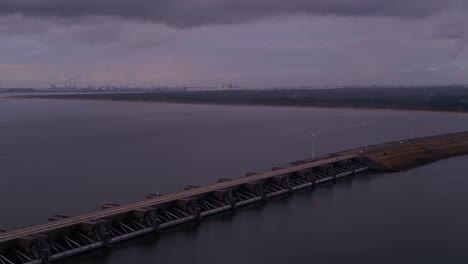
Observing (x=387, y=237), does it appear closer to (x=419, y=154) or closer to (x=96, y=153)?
(x=419, y=154)

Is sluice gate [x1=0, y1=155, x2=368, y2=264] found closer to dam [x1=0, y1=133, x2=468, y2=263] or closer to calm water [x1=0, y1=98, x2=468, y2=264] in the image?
dam [x1=0, y1=133, x2=468, y2=263]

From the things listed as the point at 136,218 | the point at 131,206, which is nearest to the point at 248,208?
the point at 131,206

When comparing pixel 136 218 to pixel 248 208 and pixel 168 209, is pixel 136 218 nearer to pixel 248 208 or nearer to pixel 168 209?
A: pixel 168 209

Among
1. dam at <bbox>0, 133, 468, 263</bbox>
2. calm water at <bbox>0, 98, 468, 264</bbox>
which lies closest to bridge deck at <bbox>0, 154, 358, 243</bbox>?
dam at <bbox>0, 133, 468, 263</bbox>

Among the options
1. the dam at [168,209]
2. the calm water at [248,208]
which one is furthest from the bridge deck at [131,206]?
the calm water at [248,208]

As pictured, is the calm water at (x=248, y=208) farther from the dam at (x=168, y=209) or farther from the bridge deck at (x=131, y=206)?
the bridge deck at (x=131, y=206)

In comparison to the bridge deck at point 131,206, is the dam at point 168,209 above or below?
below

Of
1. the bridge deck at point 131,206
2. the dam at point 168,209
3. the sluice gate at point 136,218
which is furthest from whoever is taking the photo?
the bridge deck at point 131,206

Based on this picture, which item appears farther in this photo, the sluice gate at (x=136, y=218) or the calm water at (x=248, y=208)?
the calm water at (x=248, y=208)

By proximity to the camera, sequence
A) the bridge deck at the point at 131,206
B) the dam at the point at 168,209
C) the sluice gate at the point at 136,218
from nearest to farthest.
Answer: the sluice gate at the point at 136,218 < the dam at the point at 168,209 < the bridge deck at the point at 131,206
